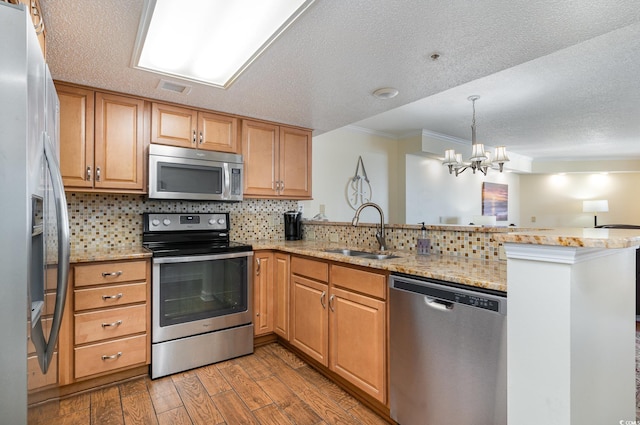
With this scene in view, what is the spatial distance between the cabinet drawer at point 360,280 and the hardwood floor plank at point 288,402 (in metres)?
0.73

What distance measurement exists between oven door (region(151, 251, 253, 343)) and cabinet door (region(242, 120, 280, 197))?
721mm

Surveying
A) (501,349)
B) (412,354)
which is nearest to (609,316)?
(501,349)

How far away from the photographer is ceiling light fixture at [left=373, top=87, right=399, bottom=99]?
2340mm

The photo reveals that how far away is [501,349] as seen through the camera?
4.12 feet

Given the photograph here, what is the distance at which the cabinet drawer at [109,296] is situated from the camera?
6.61ft

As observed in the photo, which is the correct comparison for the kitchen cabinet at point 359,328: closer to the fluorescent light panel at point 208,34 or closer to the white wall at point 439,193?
the fluorescent light panel at point 208,34

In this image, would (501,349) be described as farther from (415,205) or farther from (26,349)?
(415,205)

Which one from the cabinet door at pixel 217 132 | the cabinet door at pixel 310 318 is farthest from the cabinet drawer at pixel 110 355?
the cabinet door at pixel 217 132

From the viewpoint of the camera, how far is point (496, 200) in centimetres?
704

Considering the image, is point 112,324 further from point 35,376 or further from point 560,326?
point 560,326

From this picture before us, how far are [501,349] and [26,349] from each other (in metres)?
1.50

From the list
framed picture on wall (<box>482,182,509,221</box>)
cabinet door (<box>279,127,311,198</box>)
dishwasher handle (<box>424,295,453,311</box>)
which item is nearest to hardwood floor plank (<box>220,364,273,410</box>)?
dishwasher handle (<box>424,295,453,311</box>)

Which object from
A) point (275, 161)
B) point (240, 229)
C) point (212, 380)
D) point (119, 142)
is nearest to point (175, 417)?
point (212, 380)

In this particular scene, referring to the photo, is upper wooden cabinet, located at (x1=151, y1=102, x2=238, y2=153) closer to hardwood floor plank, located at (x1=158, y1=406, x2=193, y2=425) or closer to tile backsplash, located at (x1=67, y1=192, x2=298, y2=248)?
tile backsplash, located at (x1=67, y1=192, x2=298, y2=248)
